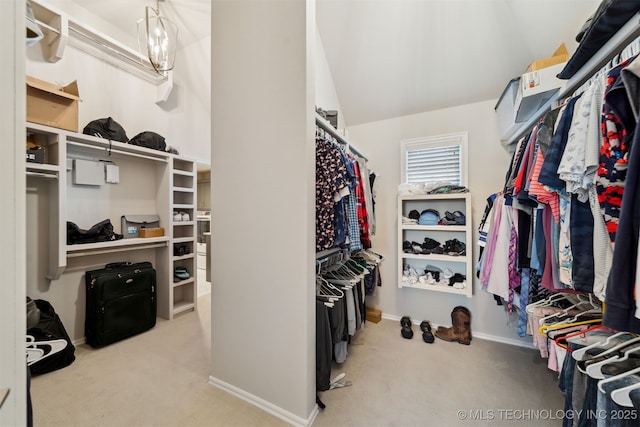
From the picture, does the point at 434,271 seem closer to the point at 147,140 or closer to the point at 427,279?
the point at 427,279

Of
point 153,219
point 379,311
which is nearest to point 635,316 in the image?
point 379,311

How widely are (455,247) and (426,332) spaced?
88 centimetres

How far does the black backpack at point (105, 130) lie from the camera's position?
2.17 m

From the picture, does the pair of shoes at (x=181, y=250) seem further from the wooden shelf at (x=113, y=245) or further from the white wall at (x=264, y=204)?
the white wall at (x=264, y=204)

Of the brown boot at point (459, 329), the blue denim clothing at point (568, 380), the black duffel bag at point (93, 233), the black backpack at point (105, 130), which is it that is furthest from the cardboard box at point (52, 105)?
the brown boot at point (459, 329)

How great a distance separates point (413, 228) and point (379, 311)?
104 centimetres

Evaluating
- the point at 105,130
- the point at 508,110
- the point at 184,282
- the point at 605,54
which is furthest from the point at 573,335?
the point at 105,130

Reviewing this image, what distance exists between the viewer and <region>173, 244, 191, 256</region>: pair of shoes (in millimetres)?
2887

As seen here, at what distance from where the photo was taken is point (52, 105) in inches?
74.0

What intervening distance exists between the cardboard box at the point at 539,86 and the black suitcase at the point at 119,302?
142 inches

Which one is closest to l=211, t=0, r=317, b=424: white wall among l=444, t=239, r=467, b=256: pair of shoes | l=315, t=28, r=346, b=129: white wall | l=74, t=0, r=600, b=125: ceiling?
l=315, t=28, r=346, b=129: white wall

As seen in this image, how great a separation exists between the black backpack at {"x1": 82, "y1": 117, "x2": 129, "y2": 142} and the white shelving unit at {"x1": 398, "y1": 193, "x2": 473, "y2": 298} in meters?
2.84

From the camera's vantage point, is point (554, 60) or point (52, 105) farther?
point (52, 105)

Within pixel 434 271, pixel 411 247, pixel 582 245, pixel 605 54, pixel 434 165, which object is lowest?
pixel 434 271
